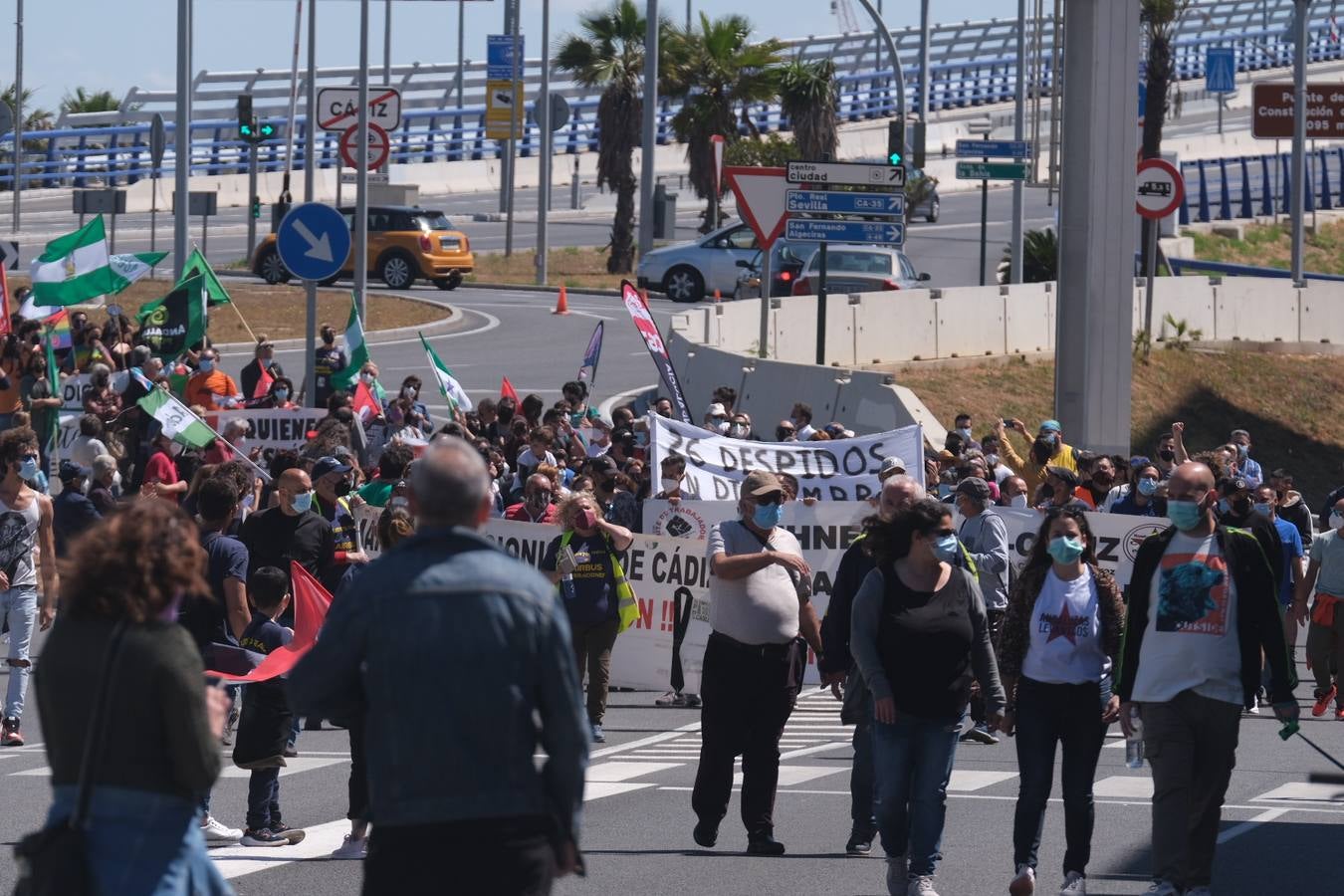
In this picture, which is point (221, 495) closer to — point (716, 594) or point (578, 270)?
point (716, 594)

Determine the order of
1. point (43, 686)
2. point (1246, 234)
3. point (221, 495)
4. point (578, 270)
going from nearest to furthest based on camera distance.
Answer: point (43, 686) → point (221, 495) → point (578, 270) → point (1246, 234)

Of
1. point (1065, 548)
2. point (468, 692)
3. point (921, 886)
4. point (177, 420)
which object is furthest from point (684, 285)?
point (468, 692)

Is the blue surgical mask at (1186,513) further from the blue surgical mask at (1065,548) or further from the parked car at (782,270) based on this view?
the parked car at (782,270)

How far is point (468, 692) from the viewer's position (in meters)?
4.85

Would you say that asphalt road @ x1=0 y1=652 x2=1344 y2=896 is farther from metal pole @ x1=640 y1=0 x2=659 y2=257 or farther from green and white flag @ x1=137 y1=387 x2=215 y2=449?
metal pole @ x1=640 y1=0 x2=659 y2=257

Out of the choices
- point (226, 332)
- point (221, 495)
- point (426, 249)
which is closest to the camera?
point (221, 495)

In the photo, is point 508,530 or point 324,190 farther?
point 324,190

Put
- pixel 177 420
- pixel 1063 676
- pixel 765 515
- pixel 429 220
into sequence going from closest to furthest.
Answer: pixel 1063 676 → pixel 765 515 → pixel 177 420 → pixel 429 220

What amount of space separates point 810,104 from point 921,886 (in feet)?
149

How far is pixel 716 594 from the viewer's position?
29.5ft

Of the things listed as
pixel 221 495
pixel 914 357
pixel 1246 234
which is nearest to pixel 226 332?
pixel 914 357

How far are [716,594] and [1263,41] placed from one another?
9054cm

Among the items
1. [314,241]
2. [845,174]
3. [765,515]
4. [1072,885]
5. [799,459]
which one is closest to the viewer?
[1072,885]

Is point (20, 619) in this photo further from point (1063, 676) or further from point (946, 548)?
point (1063, 676)
